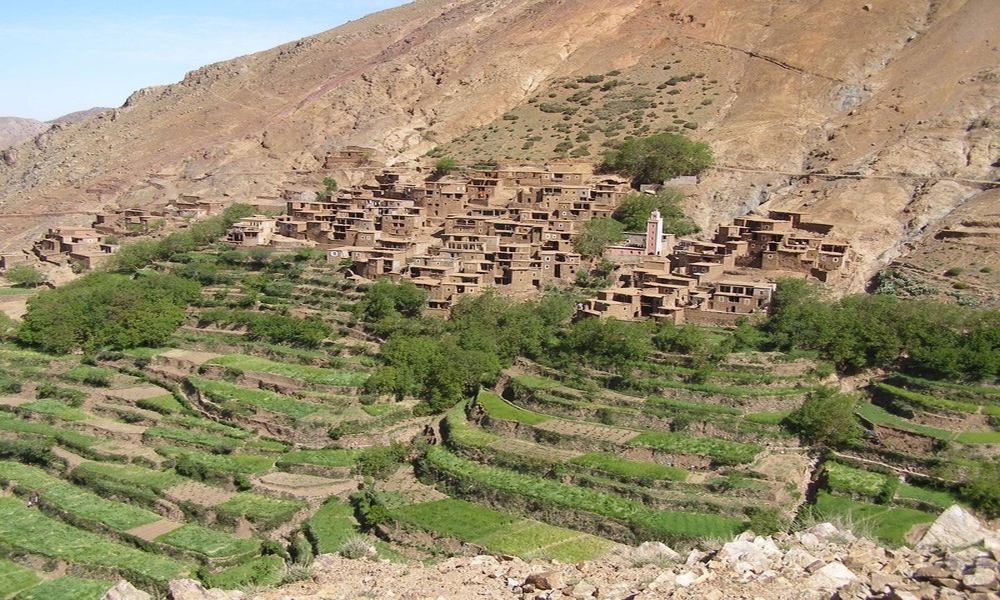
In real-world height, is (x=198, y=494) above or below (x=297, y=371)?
below

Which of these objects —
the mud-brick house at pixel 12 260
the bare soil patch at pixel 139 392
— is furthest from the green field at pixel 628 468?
the mud-brick house at pixel 12 260

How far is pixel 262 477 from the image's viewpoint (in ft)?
88.0

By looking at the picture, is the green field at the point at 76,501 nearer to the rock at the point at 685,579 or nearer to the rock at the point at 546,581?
the rock at the point at 546,581

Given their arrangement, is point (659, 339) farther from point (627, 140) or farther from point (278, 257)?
point (627, 140)

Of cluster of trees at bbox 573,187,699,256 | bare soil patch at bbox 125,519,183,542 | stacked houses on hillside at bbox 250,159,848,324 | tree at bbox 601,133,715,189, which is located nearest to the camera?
bare soil patch at bbox 125,519,183,542

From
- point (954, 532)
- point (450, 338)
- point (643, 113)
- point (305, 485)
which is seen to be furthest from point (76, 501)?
point (643, 113)

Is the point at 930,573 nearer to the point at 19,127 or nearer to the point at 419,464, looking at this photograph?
the point at 419,464

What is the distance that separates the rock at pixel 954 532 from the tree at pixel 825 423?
1319cm

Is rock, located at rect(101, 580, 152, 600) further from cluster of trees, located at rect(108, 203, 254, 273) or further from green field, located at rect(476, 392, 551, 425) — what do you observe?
cluster of trees, located at rect(108, 203, 254, 273)

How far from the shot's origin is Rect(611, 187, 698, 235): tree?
135 ft

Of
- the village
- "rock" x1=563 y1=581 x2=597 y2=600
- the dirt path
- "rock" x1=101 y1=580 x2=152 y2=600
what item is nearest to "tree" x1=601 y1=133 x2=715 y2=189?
the village

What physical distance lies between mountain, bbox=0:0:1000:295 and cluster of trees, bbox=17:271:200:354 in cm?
1764

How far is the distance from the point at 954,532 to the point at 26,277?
4101 centimetres

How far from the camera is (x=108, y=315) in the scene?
37.1 meters
